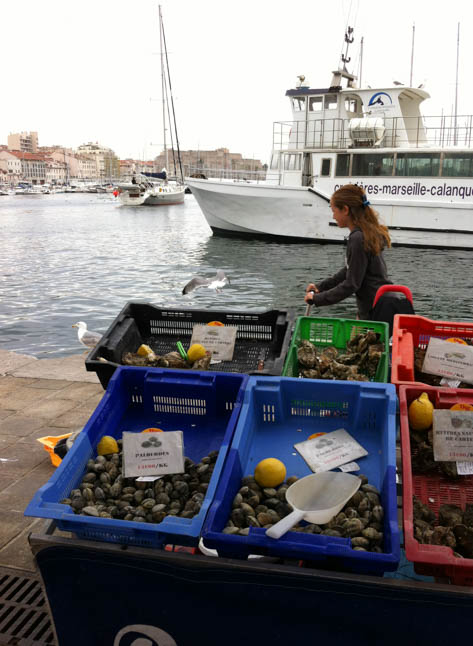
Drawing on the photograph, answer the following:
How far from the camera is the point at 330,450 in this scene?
1.80 m

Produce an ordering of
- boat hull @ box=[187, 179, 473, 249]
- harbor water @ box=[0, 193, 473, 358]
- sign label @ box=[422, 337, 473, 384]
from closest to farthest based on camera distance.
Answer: sign label @ box=[422, 337, 473, 384] → harbor water @ box=[0, 193, 473, 358] → boat hull @ box=[187, 179, 473, 249]

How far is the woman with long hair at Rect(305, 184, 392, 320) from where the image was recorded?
3346 millimetres

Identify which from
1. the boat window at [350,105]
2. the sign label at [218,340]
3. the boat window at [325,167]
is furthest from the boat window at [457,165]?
the sign label at [218,340]

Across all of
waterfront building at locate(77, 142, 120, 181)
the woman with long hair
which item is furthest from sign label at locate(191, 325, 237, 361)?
waterfront building at locate(77, 142, 120, 181)

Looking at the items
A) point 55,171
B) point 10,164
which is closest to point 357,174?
point 55,171

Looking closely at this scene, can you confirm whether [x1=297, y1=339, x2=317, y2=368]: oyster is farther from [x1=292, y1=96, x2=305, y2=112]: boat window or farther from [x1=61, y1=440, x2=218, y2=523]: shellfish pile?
[x1=292, y1=96, x2=305, y2=112]: boat window

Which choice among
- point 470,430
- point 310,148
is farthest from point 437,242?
point 470,430

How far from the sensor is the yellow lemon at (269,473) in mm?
1606

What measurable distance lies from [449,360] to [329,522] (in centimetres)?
121

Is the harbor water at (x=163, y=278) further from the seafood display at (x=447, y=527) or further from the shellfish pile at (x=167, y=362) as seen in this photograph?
the seafood display at (x=447, y=527)

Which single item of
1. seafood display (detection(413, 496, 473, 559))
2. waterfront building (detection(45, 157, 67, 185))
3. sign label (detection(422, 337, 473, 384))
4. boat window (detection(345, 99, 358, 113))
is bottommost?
seafood display (detection(413, 496, 473, 559))

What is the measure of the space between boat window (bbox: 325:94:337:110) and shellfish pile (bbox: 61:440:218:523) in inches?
706

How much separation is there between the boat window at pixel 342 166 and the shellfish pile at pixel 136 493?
16.4 meters

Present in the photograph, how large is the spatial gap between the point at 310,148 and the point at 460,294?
338 inches
